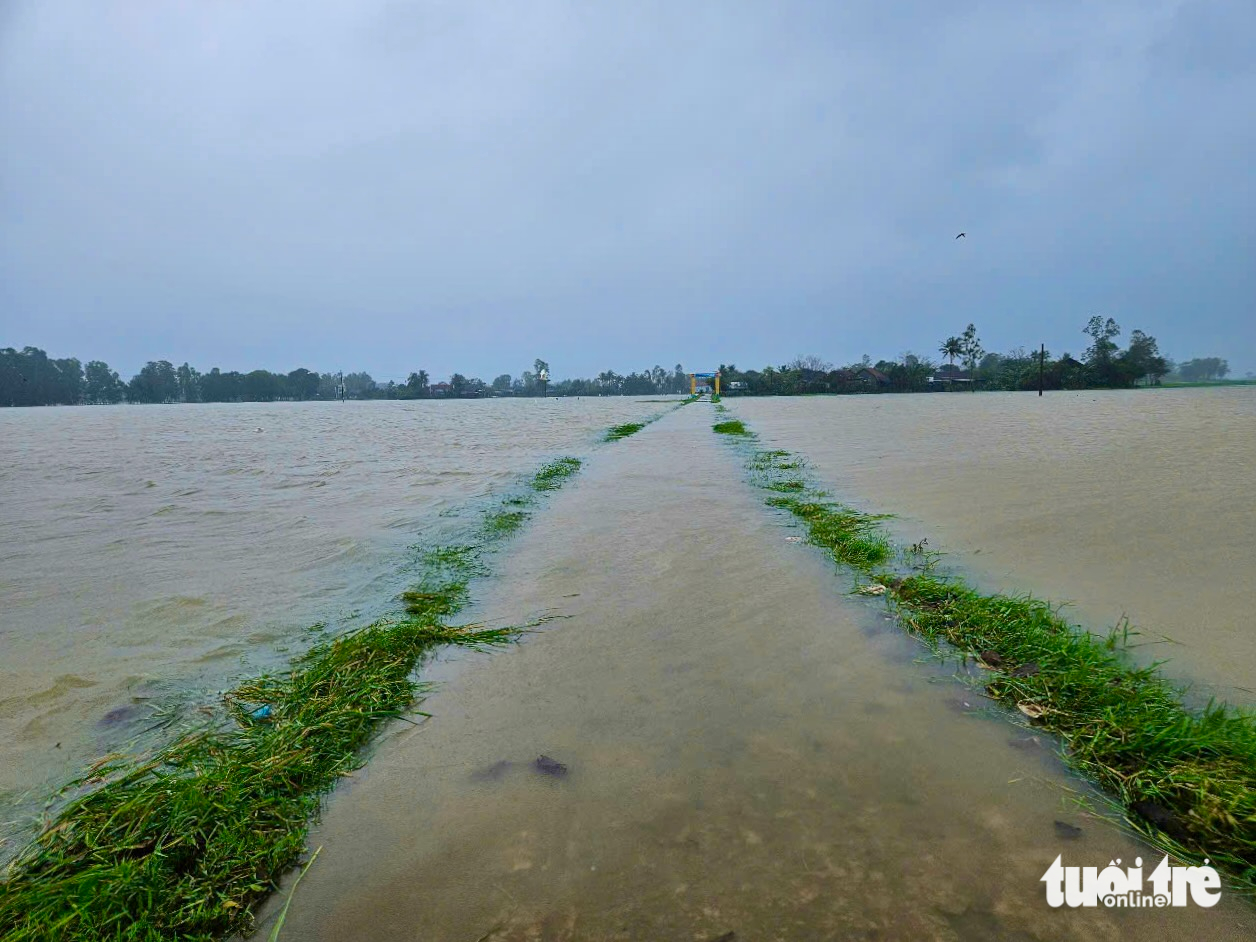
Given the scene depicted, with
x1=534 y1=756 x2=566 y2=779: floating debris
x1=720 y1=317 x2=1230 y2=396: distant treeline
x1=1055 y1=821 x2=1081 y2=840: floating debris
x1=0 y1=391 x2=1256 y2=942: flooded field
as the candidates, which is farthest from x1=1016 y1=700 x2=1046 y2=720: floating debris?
x1=720 y1=317 x2=1230 y2=396: distant treeline

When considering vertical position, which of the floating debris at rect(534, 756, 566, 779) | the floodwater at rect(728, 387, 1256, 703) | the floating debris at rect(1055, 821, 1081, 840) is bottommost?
the floating debris at rect(534, 756, 566, 779)

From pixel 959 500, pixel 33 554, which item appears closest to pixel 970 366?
pixel 959 500

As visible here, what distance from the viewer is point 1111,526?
6.36 meters

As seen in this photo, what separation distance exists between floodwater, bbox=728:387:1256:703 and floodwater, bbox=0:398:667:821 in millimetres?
5618

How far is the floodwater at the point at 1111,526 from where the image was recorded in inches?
152

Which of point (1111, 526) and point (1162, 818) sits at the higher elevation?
point (1111, 526)

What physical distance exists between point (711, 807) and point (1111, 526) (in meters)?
6.33

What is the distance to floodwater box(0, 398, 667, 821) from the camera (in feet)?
11.1

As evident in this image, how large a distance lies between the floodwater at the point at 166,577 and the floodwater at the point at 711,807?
1.62 metres

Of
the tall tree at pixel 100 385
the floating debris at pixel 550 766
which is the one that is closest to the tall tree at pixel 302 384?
the tall tree at pixel 100 385

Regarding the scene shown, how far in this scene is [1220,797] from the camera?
2199 millimetres

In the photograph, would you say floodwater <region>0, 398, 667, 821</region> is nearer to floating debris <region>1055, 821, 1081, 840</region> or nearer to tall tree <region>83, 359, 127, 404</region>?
floating debris <region>1055, 821, 1081, 840</region>

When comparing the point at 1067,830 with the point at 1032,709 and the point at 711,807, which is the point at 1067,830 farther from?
the point at 711,807

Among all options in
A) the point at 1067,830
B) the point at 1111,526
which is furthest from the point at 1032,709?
the point at 1111,526
